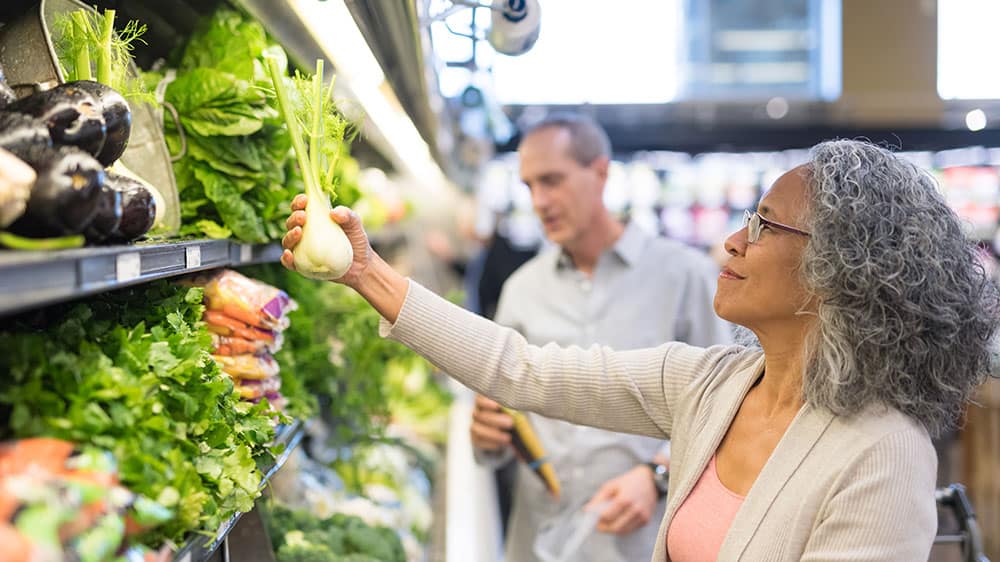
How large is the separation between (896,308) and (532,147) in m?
1.76

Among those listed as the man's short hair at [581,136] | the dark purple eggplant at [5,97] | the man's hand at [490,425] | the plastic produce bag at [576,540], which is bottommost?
the plastic produce bag at [576,540]

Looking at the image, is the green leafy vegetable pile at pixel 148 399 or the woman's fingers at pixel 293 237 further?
the woman's fingers at pixel 293 237

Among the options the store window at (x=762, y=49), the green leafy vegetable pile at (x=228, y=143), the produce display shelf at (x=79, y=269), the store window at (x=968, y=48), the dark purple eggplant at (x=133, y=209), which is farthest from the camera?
the store window at (x=762, y=49)

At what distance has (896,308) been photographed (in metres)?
1.69

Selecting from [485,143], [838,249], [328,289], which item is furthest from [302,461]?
[485,143]

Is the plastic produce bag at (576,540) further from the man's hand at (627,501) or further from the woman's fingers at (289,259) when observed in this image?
the woman's fingers at (289,259)

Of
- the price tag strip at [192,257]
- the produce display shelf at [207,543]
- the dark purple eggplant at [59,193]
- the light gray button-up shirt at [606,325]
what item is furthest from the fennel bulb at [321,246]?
the light gray button-up shirt at [606,325]

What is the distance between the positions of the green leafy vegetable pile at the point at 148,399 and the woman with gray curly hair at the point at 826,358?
0.29m

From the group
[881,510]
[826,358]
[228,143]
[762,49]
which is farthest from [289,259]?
[762,49]

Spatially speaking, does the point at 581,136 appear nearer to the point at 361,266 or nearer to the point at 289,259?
the point at 361,266

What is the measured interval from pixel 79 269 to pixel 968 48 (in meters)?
9.19

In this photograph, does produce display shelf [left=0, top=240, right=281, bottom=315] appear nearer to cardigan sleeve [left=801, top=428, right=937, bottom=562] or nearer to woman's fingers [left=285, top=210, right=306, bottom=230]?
woman's fingers [left=285, top=210, right=306, bottom=230]

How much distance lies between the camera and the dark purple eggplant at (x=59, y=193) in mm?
1090

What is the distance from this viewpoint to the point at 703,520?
1825 mm
